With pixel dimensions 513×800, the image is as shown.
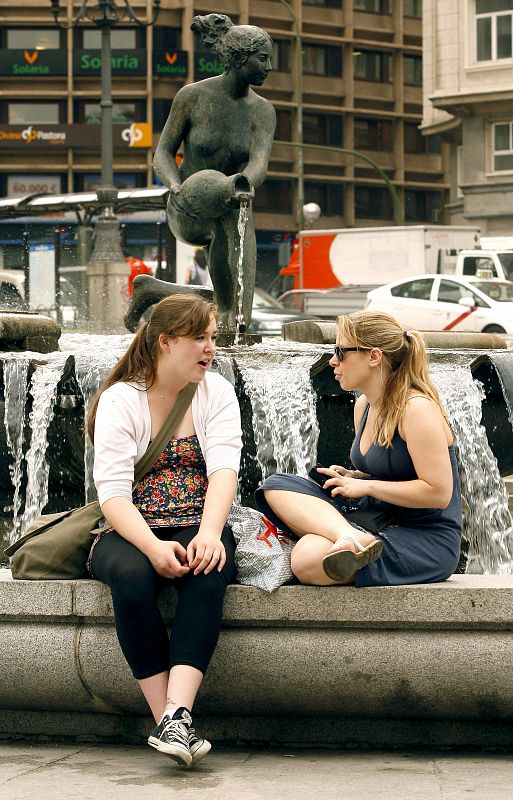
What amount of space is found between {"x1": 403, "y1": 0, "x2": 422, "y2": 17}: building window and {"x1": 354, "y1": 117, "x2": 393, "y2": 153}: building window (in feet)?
19.1

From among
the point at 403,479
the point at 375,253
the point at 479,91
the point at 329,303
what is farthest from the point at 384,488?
the point at 479,91

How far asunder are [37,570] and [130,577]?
426 millimetres

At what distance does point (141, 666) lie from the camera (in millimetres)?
4262

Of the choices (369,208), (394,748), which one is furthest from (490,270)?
(369,208)

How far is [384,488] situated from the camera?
455 cm

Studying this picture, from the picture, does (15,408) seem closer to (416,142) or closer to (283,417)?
(283,417)

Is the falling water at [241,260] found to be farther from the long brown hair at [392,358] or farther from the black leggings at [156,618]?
the black leggings at [156,618]

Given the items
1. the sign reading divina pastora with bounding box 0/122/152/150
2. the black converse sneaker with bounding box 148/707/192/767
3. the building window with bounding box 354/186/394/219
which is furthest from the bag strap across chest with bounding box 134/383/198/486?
the building window with bounding box 354/186/394/219

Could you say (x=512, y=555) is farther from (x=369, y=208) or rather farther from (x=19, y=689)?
(x=369, y=208)

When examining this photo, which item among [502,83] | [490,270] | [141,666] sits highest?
[502,83]

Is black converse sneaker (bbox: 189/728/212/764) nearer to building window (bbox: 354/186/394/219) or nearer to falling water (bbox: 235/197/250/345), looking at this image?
falling water (bbox: 235/197/250/345)

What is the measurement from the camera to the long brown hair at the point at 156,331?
462 centimetres

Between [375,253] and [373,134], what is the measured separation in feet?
125

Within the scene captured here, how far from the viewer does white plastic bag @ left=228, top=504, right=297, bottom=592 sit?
14.5ft
